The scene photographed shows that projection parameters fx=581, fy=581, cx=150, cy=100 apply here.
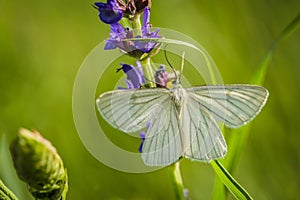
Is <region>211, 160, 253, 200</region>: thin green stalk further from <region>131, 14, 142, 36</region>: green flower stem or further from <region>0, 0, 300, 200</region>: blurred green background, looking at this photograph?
<region>0, 0, 300, 200</region>: blurred green background

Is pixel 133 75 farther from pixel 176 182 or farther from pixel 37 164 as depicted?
pixel 37 164

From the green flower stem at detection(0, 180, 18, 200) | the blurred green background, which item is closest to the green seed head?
the green flower stem at detection(0, 180, 18, 200)

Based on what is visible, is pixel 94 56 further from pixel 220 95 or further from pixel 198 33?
pixel 220 95

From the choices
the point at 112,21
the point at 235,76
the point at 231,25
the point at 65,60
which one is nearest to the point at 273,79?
the point at 235,76

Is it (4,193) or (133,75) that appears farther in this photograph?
(133,75)

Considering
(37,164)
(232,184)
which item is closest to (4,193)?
(37,164)

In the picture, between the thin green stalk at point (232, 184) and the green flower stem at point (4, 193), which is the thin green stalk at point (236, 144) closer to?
the thin green stalk at point (232, 184)
